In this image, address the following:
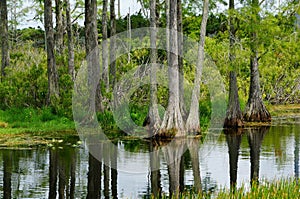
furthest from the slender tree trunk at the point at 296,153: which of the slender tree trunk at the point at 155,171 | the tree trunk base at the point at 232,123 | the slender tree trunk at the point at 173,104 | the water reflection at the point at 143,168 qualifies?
the slender tree trunk at the point at 173,104

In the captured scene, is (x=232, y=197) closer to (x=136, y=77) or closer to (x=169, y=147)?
(x=169, y=147)

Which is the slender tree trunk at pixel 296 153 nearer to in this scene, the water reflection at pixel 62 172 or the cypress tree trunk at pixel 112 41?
the water reflection at pixel 62 172

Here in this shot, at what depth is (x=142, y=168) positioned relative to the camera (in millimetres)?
13719

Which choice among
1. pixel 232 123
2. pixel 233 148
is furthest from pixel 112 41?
pixel 233 148

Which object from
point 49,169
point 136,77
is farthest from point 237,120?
point 49,169

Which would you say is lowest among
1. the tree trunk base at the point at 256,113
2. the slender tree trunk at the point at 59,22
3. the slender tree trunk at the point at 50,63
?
the tree trunk base at the point at 256,113

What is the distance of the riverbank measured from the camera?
17445 millimetres

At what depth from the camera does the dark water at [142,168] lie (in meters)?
11.3

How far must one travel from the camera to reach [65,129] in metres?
20.3

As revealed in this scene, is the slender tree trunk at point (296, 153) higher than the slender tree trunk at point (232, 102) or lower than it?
lower

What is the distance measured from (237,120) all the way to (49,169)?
12.3m

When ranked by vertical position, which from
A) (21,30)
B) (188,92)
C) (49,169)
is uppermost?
(21,30)

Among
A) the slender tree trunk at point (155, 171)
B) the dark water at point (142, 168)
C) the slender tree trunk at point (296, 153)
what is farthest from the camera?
the slender tree trunk at point (296, 153)

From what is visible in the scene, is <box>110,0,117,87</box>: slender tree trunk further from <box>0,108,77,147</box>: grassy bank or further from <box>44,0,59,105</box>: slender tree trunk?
Answer: <box>0,108,77,147</box>: grassy bank
